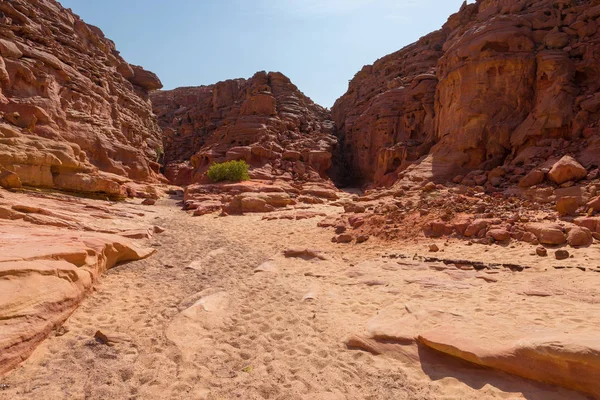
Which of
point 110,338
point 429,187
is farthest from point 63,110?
point 429,187

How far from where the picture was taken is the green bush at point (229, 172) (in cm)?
2481

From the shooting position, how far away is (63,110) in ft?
67.3

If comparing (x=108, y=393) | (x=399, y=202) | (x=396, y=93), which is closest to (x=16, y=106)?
(x=108, y=393)

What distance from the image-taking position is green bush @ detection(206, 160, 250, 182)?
24812mm

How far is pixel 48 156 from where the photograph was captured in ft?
46.7

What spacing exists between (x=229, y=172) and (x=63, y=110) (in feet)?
39.4

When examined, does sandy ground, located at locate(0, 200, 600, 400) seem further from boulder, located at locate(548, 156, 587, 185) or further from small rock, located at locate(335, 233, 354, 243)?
boulder, located at locate(548, 156, 587, 185)

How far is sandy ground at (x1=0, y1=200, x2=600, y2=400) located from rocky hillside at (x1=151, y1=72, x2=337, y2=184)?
2008 cm

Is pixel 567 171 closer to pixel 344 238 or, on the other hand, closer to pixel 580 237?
pixel 580 237

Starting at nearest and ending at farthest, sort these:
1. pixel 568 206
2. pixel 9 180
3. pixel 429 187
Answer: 1. pixel 568 206
2. pixel 9 180
3. pixel 429 187

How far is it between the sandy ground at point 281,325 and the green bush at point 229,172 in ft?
53.0

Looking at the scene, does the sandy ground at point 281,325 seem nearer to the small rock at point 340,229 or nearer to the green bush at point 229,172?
the small rock at point 340,229

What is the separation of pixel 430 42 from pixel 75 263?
35.5m

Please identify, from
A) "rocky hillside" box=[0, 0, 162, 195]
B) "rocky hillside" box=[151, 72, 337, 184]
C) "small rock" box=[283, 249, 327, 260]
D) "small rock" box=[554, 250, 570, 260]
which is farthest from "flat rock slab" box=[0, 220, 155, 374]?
"rocky hillside" box=[151, 72, 337, 184]
